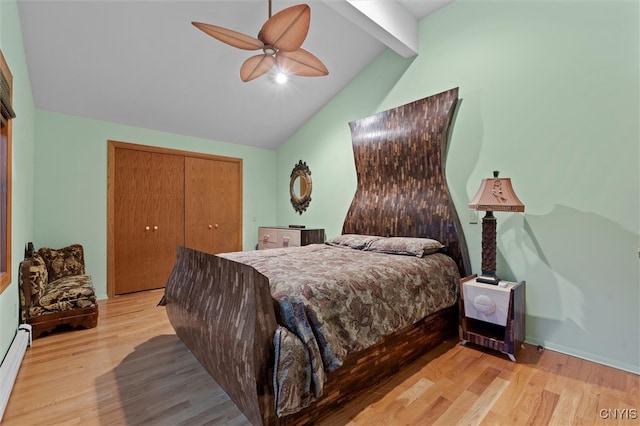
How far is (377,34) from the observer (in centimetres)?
306

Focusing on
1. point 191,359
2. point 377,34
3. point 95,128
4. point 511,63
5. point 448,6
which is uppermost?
point 448,6

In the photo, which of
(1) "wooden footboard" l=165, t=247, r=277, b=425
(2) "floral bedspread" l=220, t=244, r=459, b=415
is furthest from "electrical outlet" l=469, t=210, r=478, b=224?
(1) "wooden footboard" l=165, t=247, r=277, b=425

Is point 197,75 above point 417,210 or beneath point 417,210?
above

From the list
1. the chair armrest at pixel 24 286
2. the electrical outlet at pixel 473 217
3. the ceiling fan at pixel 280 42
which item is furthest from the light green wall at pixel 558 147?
the chair armrest at pixel 24 286

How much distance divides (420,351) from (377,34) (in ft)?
10.1

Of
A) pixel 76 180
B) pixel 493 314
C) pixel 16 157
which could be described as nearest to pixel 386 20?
pixel 493 314

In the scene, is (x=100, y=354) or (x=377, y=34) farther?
(x=377, y=34)

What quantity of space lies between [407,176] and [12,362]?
373 cm

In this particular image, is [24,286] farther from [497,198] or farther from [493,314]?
[497,198]

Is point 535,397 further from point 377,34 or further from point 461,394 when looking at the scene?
point 377,34

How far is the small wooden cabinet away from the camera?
4227 mm

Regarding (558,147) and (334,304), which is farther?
(558,147)

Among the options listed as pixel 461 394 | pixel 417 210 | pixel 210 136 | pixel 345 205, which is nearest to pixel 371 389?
pixel 461 394

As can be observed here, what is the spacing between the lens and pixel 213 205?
4.86 metres
